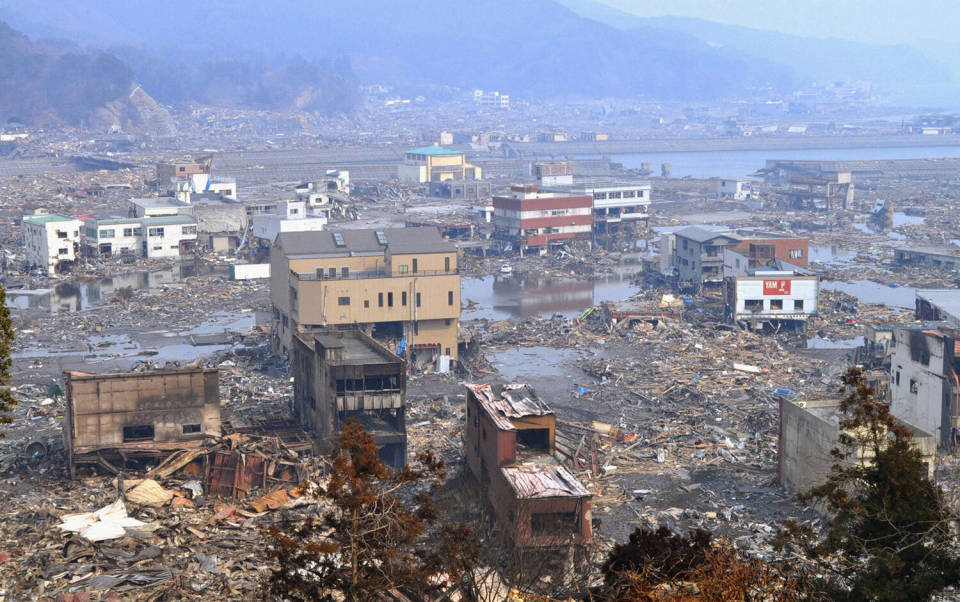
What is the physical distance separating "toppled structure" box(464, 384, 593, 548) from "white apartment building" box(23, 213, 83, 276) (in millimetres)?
21975

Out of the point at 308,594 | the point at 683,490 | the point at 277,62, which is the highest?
the point at 277,62

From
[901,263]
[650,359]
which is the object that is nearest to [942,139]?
[901,263]

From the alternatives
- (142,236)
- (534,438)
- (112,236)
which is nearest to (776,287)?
(534,438)

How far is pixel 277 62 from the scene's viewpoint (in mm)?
168375

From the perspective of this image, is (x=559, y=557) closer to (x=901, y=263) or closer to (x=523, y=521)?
(x=523, y=521)

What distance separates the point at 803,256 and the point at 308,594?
77.2 ft

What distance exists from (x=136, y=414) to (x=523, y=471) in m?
5.42

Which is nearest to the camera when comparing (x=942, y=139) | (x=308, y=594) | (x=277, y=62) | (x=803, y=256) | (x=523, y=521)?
(x=308, y=594)

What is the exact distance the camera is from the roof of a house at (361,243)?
23.6 m

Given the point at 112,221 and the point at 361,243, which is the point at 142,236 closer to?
the point at 112,221

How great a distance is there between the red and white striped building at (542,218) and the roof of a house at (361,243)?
13.8 m

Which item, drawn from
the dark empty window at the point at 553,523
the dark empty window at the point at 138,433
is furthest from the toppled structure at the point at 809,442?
the dark empty window at the point at 138,433

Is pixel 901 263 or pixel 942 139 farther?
pixel 942 139

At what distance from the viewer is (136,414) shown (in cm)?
1517
